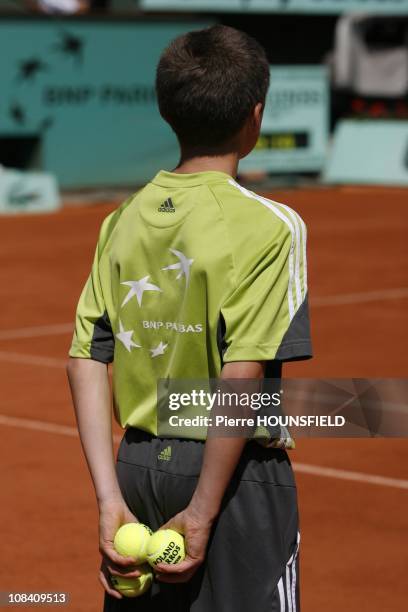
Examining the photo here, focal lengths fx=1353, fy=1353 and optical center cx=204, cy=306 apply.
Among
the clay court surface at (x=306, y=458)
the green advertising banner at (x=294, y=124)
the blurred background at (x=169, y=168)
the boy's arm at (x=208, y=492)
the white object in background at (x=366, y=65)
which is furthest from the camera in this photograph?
the white object in background at (x=366, y=65)

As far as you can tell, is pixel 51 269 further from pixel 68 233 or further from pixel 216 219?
pixel 216 219

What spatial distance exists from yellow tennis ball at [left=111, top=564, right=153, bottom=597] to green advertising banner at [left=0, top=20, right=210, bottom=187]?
18475mm

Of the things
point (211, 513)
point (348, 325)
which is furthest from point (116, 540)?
point (348, 325)

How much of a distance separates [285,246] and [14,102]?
18.6m

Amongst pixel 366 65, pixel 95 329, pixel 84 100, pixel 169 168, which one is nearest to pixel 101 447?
pixel 95 329

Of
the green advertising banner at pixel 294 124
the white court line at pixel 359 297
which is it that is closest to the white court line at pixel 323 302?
the white court line at pixel 359 297

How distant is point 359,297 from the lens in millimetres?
12727

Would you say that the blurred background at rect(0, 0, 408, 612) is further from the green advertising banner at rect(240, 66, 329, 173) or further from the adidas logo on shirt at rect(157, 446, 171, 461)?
the adidas logo on shirt at rect(157, 446, 171, 461)

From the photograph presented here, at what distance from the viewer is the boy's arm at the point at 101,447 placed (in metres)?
2.88

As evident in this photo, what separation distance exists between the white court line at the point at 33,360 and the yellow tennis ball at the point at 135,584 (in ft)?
22.6

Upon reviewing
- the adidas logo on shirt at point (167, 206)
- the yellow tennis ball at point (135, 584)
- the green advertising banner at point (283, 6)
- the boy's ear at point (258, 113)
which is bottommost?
the green advertising banner at point (283, 6)
